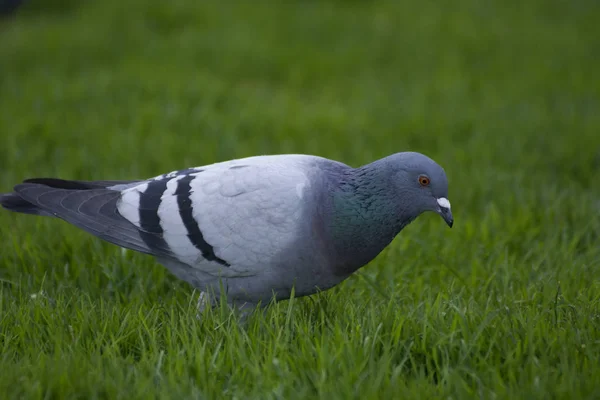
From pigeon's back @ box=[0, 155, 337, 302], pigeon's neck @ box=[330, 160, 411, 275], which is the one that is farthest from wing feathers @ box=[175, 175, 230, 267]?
pigeon's neck @ box=[330, 160, 411, 275]

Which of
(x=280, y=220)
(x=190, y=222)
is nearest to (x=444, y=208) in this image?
(x=280, y=220)

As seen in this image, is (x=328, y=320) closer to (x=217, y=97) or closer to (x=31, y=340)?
(x=31, y=340)

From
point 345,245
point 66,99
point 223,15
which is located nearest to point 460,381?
point 345,245

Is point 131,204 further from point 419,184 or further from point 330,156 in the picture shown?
point 330,156

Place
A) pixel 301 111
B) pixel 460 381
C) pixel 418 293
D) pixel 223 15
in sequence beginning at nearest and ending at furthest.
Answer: pixel 460 381, pixel 418 293, pixel 301 111, pixel 223 15

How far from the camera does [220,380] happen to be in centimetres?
238

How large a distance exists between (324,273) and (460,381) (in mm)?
806

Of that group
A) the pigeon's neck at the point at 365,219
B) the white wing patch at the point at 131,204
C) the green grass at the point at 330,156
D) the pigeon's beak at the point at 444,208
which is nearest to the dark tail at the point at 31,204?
the white wing patch at the point at 131,204

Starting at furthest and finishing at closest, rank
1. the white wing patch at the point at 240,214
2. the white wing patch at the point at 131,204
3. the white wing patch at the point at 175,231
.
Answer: the white wing patch at the point at 131,204 < the white wing patch at the point at 175,231 < the white wing patch at the point at 240,214

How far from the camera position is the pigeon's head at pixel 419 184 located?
110 inches

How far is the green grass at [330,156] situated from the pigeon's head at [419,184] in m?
0.45

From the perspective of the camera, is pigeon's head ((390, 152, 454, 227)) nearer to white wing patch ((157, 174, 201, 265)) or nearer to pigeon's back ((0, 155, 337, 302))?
pigeon's back ((0, 155, 337, 302))

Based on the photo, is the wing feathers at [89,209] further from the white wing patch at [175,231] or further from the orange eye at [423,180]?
the orange eye at [423,180]

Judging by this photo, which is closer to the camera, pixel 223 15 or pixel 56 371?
pixel 56 371
